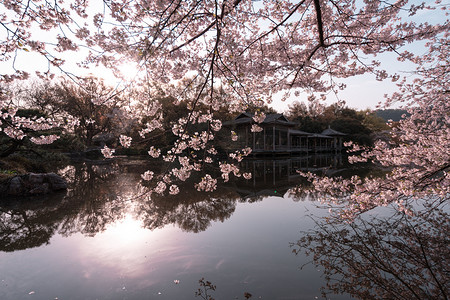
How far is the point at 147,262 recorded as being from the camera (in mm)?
4418

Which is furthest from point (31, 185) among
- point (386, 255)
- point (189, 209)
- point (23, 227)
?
point (386, 255)

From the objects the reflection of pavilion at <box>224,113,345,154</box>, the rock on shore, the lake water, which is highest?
the reflection of pavilion at <box>224,113,345,154</box>

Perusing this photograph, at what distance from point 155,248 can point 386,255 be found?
15.1 feet

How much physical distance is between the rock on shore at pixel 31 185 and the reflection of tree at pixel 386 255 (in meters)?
10.3

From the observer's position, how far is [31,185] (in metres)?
9.47

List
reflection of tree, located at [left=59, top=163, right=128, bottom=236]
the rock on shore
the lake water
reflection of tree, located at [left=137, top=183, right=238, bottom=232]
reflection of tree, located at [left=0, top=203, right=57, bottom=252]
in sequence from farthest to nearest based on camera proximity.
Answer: the rock on shore
reflection of tree, located at [left=137, top=183, right=238, bottom=232]
reflection of tree, located at [left=59, top=163, right=128, bottom=236]
reflection of tree, located at [left=0, top=203, right=57, bottom=252]
the lake water

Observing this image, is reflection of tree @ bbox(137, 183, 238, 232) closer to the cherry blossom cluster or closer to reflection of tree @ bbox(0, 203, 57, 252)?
reflection of tree @ bbox(0, 203, 57, 252)

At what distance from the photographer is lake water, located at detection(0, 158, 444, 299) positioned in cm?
363

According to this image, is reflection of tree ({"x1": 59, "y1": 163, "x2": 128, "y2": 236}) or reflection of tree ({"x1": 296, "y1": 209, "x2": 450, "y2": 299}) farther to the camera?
reflection of tree ({"x1": 59, "y1": 163, "x2": 128, "y2": 236})

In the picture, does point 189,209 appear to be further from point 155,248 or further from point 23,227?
point 23,227

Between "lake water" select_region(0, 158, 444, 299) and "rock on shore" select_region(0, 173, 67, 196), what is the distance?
75 cm

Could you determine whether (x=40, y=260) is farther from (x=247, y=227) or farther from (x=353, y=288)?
(x=353, y=288)

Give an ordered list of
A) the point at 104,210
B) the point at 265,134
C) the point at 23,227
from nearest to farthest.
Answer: the point at 23,227, the point at 104,210, the point at 265,134

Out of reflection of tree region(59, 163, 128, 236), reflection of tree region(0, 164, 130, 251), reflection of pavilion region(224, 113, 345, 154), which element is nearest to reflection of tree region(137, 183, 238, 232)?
reflection of tree region(59, 163, 128, 236)
